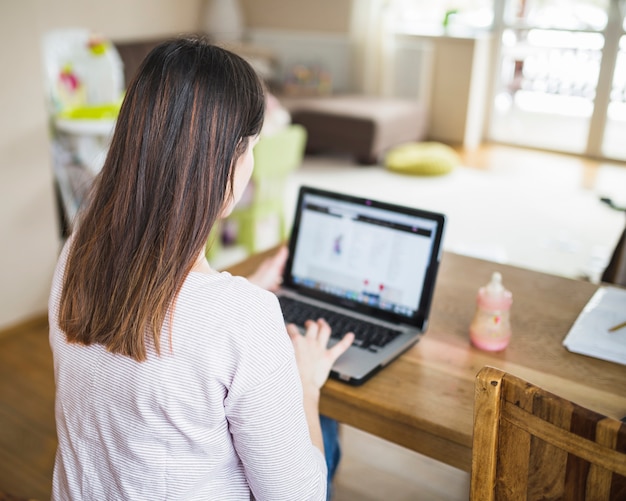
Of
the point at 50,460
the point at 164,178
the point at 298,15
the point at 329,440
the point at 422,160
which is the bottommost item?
the point at 50,460

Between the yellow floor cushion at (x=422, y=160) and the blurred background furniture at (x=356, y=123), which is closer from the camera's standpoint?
the yellow floor cushion at (x=422, y=160)

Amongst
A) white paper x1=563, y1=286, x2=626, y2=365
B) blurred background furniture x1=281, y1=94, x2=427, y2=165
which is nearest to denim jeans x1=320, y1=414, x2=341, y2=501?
white paper x1=563, y1=286, x2=626, y2=365

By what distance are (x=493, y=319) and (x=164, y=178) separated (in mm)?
694

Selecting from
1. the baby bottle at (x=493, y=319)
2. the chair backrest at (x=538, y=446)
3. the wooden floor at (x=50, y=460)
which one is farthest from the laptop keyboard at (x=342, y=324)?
the wooden floor at (x=50, y=460)

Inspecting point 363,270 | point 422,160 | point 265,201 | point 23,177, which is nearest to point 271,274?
point 363,270

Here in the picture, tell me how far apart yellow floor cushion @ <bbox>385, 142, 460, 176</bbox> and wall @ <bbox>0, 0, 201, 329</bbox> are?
2.97m

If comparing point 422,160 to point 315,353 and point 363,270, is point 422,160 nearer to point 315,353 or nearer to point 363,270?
point 363,270

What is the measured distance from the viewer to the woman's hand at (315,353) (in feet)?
3.81

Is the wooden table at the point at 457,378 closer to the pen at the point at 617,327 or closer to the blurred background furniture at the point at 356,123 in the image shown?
the pen at the point at 617,327

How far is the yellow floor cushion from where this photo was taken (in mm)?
5242

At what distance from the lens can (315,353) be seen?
1195 millimetres

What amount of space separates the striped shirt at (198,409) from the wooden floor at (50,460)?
1102 mm

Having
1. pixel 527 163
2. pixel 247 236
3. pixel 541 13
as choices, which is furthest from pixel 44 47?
pixel 541 13

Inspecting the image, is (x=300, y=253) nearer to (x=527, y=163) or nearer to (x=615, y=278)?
(x=615, y=278)
